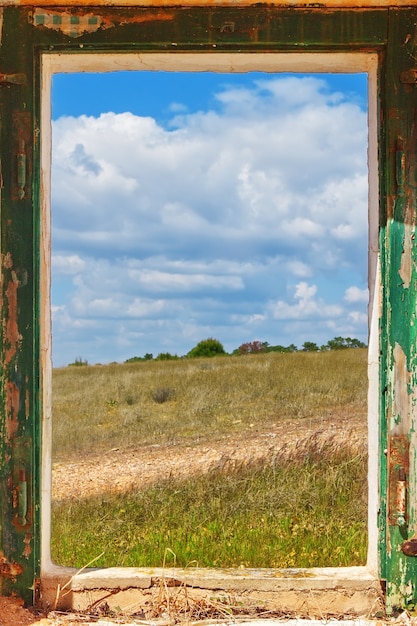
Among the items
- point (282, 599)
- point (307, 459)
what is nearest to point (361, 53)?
point (282, 599)

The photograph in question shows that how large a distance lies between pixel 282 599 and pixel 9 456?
3.69 feet

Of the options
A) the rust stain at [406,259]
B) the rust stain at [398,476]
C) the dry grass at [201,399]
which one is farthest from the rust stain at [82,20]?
the dry grass at [201,399]

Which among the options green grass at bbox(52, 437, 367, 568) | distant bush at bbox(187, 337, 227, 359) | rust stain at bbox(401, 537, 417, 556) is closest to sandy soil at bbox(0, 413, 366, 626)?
green grass at bbox(52, 437, 367, 568)

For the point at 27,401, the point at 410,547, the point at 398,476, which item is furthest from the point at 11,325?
the point at 410,547

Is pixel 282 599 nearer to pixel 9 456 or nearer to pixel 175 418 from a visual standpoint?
pixel 9 456

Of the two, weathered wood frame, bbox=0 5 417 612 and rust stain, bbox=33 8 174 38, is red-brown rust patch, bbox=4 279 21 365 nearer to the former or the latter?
weathered wood frame, bbox=0 5 417 612

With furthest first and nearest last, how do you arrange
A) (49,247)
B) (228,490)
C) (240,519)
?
1. (228,490)
2. (240,519)
3. (49,247)

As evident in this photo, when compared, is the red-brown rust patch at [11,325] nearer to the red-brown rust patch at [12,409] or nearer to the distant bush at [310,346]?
the red-brown rust patch at [12,409]

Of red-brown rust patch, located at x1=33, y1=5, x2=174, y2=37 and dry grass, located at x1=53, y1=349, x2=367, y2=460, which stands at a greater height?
red-brown rust patch, located at x1=33, y1=5, x2=174, y2=37

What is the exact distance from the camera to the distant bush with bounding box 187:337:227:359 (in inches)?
597

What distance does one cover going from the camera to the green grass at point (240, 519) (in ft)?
12.6

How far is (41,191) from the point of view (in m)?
2.41

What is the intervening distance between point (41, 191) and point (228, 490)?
11.7ft

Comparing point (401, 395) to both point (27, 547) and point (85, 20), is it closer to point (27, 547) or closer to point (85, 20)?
point (27, 547)
